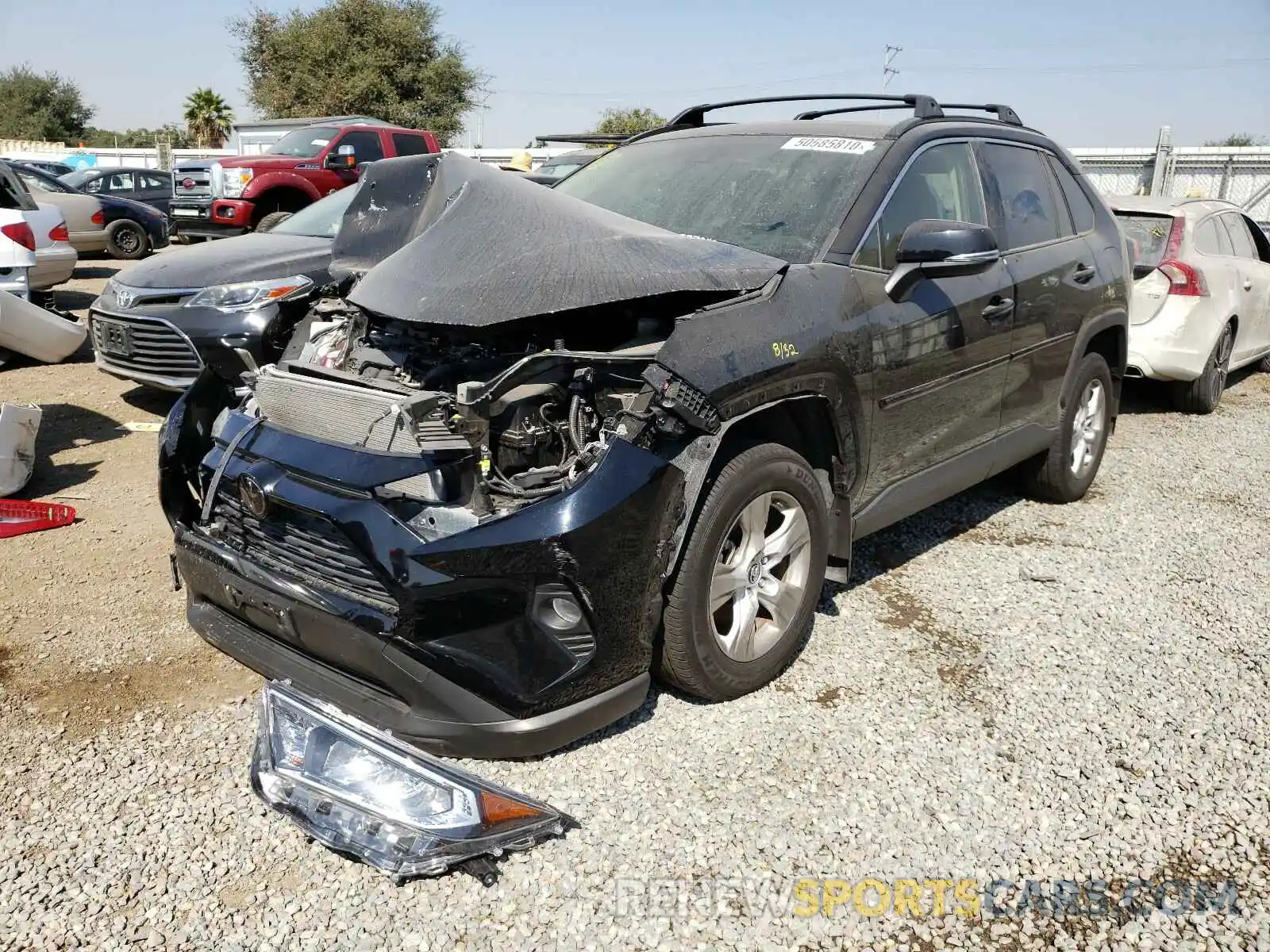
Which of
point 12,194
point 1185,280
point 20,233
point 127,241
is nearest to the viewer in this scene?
point 1185,280

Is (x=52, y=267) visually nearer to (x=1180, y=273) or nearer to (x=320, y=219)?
(x=320, y=219)

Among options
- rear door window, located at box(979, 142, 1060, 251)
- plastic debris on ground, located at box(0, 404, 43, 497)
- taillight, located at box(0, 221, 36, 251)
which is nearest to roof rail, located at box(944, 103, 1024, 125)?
rear door window, located at box(979, 142, 1060, 251)

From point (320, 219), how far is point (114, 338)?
1.81m

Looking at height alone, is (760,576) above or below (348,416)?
below

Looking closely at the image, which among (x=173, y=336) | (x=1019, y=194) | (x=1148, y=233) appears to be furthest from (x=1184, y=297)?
(x=173, y=336)

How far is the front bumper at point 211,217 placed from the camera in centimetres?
1384

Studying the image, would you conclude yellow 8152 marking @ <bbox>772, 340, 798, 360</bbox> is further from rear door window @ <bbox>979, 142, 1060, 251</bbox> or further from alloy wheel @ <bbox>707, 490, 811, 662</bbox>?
rear door window @ <bbox>979, 142, 1060, 251</bbox>

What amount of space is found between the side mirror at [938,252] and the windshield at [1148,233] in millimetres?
4717

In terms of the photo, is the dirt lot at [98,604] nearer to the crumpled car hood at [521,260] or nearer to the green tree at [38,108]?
the crumpled car hood at [521,260]

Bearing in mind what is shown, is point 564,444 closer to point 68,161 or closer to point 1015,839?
point 1015,839

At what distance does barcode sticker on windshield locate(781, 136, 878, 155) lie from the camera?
3793mm

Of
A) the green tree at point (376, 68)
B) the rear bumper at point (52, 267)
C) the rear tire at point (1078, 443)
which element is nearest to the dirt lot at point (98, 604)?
the rear tire at point (1078, 443)

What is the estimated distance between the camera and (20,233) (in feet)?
28.2

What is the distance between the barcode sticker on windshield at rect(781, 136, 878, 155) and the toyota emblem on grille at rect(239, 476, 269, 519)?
248 cm
